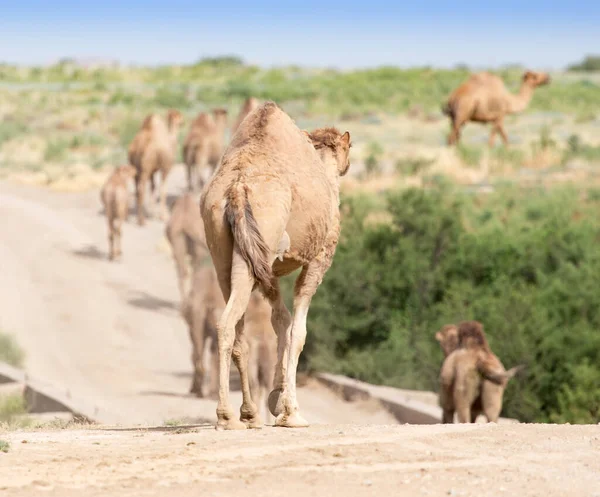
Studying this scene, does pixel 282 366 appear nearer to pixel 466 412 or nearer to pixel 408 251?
pixel 466 412

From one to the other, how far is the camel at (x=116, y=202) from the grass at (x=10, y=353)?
6917 mm

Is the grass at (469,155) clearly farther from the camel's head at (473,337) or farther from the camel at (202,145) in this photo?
the camel's head at (473,337)

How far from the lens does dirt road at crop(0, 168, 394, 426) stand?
56.4 ft

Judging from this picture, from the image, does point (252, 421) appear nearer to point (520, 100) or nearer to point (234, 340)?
point (234, 340)

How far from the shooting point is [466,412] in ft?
44.7

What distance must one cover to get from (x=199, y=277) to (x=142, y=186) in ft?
43.3

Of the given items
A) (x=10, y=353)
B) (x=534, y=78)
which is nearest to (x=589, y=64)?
(x=534, y=78)

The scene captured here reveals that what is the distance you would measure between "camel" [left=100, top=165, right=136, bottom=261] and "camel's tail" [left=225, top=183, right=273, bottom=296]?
57.4 feet

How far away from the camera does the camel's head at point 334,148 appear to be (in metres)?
10.6

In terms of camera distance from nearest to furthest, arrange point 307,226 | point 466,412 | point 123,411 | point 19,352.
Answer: point 307,226 < point 466,412 < point 123,411 < point 19,352

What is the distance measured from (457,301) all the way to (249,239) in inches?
479

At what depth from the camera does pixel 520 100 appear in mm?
39594

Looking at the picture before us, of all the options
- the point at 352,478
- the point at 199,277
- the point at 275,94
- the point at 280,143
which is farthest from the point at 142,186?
the point at 275,94

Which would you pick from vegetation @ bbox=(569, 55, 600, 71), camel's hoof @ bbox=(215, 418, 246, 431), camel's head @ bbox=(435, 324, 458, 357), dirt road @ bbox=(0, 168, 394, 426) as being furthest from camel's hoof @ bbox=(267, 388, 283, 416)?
vegetation @ bbox=(569, 55, 600, 71)
